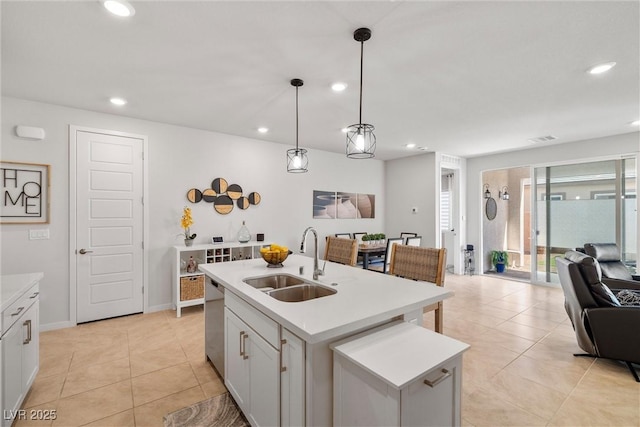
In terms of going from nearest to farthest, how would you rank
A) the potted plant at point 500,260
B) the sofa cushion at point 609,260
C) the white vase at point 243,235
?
1. the sofa cushion at point 609,260
2. the white vase at point 243,235
3. the potted plant at point 500,260

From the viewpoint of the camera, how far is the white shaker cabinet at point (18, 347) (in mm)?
1650

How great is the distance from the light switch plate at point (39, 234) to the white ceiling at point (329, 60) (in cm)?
144

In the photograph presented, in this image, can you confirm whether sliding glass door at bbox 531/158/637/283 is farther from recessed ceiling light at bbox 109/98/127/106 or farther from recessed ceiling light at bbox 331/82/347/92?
recessed ceiling light at bbox 109/98/127/106

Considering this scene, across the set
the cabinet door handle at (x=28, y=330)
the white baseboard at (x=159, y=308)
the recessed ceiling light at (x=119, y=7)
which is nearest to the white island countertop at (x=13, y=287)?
the cabinet door handle at (x=28, y=330)

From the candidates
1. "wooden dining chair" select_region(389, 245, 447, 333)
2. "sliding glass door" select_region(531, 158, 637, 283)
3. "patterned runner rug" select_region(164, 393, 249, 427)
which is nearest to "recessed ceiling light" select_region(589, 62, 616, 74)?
"wooden dining chair" select_region(389, 245, 447, 333)

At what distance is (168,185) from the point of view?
4055mm

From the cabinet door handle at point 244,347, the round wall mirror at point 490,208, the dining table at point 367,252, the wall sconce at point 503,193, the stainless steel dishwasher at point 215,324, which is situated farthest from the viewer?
the wall sconce at point 503,193

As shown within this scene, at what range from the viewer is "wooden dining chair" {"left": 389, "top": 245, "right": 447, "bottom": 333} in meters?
2.45

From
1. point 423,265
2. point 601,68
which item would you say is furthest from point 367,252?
point 601,68

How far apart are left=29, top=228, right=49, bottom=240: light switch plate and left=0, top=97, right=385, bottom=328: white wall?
44 mm

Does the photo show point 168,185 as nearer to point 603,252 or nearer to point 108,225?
point 108,225

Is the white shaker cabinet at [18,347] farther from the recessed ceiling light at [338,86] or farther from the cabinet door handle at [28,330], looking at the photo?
the recessed ceiling light at [338,86]

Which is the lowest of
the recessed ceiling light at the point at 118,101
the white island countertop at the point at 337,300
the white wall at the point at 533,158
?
the white island countertop at the point at 337,300

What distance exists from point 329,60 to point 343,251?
6.42ft
